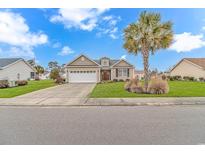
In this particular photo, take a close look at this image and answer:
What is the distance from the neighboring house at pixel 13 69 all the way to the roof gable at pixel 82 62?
9.08 m

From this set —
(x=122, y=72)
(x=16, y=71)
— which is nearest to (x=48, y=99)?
(x=16, y=71)

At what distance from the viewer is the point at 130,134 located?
5613 millimetres

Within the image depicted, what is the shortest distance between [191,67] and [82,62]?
21.7 metres

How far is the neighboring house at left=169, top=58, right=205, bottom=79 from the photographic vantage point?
1485 inches

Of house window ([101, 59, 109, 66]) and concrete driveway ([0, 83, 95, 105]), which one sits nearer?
concrete driveway ([0, 83, 95, 105])

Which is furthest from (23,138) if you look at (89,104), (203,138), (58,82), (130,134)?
(58,82)

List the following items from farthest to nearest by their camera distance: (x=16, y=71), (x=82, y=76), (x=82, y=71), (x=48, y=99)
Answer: (x=82, y=71) < (x=82, y=76) < (x=16, y=71) < (x=48, y=99)

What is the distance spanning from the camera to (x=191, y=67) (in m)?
40.1

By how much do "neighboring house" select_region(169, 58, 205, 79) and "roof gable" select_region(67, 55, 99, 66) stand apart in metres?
19.0

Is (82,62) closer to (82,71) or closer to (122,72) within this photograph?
(82,71)

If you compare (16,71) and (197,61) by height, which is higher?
(197,61)

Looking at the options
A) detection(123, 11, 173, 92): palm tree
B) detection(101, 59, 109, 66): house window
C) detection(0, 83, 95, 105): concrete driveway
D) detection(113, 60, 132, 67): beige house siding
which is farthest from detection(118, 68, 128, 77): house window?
detection(0, 83, 95, 105): concrete driveway

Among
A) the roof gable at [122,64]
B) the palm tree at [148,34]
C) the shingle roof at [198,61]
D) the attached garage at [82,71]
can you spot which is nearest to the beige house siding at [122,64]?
the roof gable at [122,64]

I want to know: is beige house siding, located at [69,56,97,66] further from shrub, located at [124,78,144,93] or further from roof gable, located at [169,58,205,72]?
roof gable, located at [169,58,205,72]
